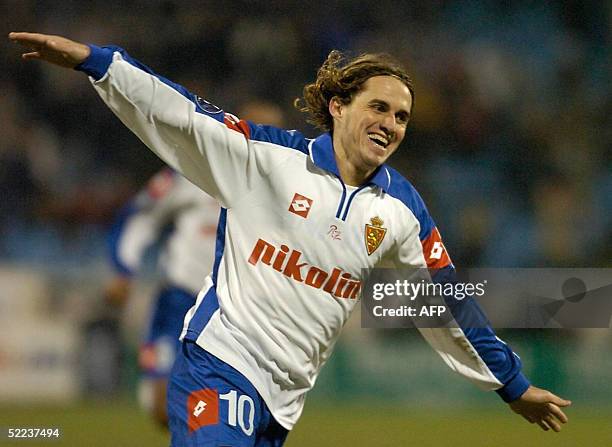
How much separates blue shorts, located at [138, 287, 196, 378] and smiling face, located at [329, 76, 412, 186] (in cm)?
328

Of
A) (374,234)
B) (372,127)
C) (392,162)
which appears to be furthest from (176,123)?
(392,162)

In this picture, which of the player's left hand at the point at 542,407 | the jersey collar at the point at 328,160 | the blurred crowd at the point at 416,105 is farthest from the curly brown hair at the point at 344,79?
the blurred crowd at the point at 416,105

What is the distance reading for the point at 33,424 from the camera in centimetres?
850

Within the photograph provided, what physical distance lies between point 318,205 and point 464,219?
7462 mm

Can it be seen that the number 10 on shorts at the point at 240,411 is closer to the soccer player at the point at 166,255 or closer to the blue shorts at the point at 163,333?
the soccer player at the point at 166,255

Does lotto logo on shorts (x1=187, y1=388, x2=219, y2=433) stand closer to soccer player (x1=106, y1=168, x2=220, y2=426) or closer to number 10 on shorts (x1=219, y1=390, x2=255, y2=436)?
number 10 on shorts (x1=219, y1=390, x2=255, y2=436)

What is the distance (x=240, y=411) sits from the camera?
3.75 m

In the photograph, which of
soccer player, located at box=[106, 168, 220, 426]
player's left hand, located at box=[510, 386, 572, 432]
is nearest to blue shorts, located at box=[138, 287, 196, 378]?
soccer player, located at box=[106, 168, 220, 426]

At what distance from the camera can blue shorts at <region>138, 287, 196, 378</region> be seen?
7082 millimetres

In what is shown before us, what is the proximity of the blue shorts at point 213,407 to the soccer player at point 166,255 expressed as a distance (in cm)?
301

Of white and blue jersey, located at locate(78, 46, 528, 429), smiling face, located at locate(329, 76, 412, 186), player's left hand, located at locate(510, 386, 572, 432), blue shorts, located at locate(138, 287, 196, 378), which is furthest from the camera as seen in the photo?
blue shorts, located at locate(138, 287, 196, 378)

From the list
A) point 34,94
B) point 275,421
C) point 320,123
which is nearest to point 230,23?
point 34,94

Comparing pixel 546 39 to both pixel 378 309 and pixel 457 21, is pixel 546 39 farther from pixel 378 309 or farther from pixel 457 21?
pixel 378 309

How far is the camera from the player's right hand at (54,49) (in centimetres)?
336
